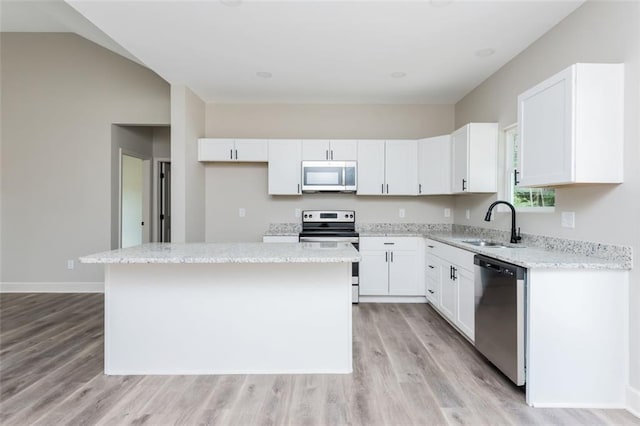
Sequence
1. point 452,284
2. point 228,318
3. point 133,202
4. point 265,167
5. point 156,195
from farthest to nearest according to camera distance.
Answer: point 133,202, point 156,195, point 265,167, point 452,284, point 228,318

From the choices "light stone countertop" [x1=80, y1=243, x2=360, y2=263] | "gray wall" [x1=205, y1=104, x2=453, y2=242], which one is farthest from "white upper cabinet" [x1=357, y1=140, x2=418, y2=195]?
"light stone countertop" [x1=80, y1=243, x2=360, y2=263]

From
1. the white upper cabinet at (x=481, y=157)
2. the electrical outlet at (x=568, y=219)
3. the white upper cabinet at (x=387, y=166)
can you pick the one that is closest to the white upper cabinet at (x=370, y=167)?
the white upper cabinet at (x=387, y=166)

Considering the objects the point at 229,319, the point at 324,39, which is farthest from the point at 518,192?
the point at 229,319

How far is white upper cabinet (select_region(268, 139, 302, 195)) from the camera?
4.35 metres

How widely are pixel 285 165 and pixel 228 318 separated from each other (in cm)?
240

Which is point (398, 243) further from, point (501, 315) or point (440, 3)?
point (440, 3)

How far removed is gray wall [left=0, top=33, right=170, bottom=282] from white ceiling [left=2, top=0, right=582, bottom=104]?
1258 mm

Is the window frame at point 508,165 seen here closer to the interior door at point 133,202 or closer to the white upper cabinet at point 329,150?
the white upper cabinet at point 329,150

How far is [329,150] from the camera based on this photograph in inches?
171

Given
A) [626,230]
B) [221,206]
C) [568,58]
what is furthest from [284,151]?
[626,230]

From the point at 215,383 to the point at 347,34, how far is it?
2.83 m

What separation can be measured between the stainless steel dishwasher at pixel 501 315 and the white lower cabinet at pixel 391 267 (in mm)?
1520

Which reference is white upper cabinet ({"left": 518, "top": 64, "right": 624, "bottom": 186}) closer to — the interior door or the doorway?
the doorway

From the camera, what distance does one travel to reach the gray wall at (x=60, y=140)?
451 cm
